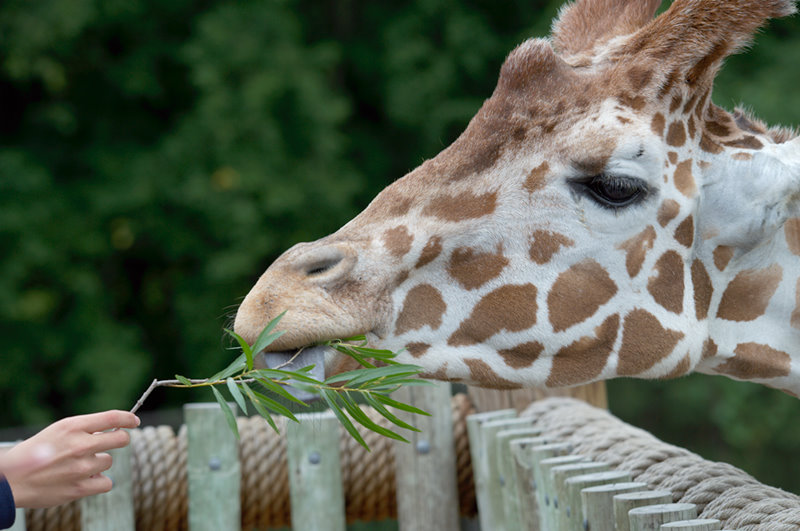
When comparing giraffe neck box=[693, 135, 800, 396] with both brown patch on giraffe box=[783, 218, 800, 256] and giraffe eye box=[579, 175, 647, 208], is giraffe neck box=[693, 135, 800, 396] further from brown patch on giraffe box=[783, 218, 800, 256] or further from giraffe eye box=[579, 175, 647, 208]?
giraffe eye box=[579, 175, 647, 208]

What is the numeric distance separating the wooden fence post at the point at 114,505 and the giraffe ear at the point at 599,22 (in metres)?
1.42

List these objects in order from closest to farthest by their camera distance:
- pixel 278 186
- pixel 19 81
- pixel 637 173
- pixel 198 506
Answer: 1. pixel 637 173
2. pixel 198 506
3. pixel 278 186
4. pixel 19 81

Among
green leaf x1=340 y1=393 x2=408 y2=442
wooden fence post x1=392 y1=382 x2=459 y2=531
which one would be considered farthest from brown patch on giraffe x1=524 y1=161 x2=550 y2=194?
wooden fence post x1=392 y1=382 x2=459 y2=531

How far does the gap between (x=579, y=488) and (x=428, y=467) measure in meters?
0.68

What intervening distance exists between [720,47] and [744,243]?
1.24 ft

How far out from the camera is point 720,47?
169 centimetres

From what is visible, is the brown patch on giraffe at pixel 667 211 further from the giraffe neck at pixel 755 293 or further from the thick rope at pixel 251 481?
the thick rope at pixel 251 481

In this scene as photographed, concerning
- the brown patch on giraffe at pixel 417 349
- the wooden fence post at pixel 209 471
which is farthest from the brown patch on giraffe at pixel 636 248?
the wooden fence post at pixel 209 471

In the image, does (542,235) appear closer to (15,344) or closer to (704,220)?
(704,220)

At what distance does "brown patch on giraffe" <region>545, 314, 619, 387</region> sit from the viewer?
166 centimetres

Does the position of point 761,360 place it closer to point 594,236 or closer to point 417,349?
point 594,236

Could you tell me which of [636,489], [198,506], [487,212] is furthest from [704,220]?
[198,506]

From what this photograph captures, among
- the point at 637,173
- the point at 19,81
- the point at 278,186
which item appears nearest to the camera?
the point at 637,173

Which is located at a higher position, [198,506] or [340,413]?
[340,413]
